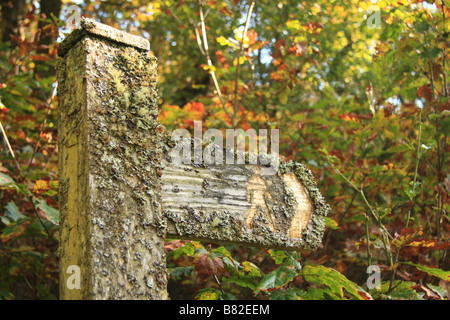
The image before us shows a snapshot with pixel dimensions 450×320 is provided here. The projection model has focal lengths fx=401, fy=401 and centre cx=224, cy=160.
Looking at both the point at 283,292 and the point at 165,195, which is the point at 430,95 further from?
the point at 165,195

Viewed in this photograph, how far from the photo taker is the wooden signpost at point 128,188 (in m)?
0.91

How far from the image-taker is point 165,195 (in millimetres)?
1039

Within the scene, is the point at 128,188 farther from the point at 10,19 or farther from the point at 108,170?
the point at 10,19

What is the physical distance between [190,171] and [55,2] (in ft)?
9.14

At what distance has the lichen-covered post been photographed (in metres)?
0.90

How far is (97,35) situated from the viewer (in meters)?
0.99

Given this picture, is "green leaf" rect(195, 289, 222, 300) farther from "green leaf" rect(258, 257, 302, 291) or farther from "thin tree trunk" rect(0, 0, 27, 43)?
"thin tree trunk" rect(0, 0, 27, 43)

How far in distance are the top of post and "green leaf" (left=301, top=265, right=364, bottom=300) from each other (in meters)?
0.84

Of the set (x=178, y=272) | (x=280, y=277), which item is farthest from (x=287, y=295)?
(x=178, y=272)

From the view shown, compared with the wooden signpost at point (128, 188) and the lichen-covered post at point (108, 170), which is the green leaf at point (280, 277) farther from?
the lichen-covered post at point (108, 170)

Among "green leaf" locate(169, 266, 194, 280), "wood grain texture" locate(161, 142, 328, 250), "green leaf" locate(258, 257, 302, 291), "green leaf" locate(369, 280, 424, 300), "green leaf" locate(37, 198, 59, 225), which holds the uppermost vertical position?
"wood grain texture" locate(161, 142, 328, 250)

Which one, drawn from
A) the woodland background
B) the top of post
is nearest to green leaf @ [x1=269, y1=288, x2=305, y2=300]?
the woodland background

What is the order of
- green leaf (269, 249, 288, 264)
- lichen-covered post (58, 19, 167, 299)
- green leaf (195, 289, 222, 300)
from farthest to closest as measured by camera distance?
1. green leaf (269, 249, 288, 264)
2. green leaf (195, 289, 222, 300)
3. lichen-covered post (58, 19, 167, 299)
